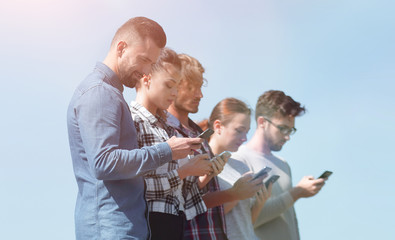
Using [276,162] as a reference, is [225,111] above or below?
above

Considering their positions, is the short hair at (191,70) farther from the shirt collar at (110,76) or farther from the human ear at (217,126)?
the shirt collar at (110,76)

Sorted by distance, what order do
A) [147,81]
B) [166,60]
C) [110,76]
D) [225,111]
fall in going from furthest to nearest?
[225,111] → [166,60] → [147,81] → [110,76]

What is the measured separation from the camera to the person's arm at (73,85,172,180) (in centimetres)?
204

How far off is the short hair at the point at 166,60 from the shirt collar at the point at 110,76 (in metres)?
0.70

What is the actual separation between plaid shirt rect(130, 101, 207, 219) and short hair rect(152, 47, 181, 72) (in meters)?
0.30

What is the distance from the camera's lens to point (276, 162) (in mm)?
4527

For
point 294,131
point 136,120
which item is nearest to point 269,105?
point 294,131

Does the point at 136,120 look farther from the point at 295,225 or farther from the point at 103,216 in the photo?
the point at 295,225

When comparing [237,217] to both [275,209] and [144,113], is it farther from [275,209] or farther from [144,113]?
[144,113]

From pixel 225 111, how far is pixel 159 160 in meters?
2.22

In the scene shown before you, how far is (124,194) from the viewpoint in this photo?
211 cm

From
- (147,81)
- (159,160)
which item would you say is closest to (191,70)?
(147,81)

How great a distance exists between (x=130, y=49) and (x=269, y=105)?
2844 millimetres

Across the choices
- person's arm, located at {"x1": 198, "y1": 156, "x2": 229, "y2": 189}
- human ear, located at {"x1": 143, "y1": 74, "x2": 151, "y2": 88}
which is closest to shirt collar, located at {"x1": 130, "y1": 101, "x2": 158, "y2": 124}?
human ear, located at {"x1": 143, "y1": 74, "x2": 151, "y2": 88}
